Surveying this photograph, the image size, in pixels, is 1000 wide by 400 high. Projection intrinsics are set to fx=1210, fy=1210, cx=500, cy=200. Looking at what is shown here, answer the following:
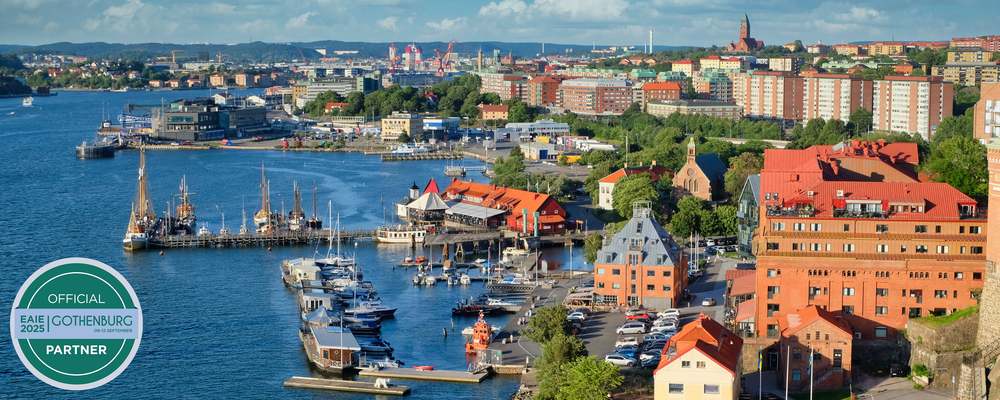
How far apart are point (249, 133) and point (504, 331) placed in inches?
2363

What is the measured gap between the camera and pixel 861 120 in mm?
67562

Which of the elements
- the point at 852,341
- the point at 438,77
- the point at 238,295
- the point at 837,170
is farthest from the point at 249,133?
the point at 438,77

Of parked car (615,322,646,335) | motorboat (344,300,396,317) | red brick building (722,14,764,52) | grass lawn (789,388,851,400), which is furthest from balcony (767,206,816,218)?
red brick building (722,14,764,52)

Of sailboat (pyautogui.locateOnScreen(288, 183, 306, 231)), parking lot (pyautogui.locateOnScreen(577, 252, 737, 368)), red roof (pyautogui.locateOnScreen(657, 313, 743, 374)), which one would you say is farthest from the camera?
sailboat (pyautogui.locateOnScreen(288, 183, 306, 231))

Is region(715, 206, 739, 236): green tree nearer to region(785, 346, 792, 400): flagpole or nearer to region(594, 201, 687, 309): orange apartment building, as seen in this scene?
region(594, 201, 687, 309): orange apartment building

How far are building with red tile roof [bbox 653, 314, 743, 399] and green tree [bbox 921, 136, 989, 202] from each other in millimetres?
11371

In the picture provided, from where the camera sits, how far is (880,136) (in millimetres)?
55125

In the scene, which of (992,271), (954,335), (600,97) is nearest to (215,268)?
(954,335)

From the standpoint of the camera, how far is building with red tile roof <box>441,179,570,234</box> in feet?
126

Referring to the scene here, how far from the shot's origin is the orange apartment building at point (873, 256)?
2230cm

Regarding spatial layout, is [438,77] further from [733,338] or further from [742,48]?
[733,338]

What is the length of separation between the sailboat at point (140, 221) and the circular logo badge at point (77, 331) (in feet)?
49.8

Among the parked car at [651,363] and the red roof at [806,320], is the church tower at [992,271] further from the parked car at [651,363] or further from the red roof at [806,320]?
the parked car at [651,363]

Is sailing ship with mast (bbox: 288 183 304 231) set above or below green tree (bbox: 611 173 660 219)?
below
